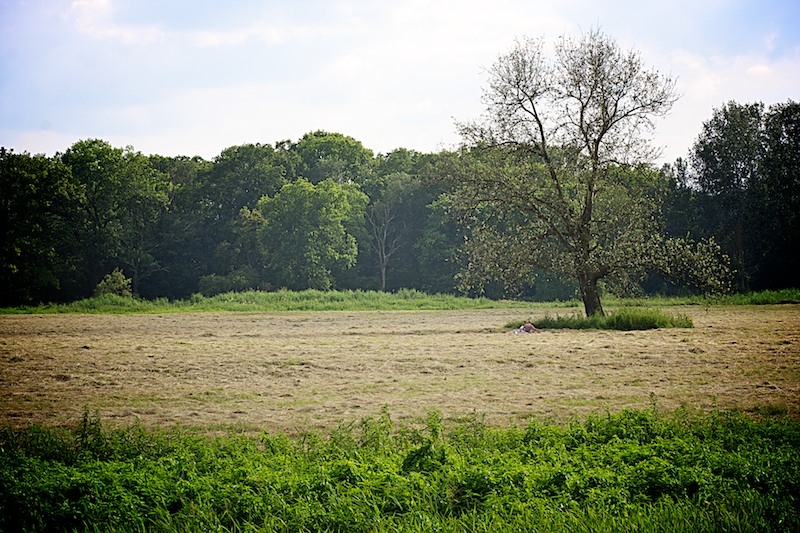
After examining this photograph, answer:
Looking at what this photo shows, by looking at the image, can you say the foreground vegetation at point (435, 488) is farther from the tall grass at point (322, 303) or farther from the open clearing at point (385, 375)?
the tall grass at point (322, 303)

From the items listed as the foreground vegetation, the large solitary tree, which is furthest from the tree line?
the foreground vegetation

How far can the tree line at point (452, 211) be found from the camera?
107 feet

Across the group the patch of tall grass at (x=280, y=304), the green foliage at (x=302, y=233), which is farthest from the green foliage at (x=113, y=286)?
the green foliage at (x=302, y=233)

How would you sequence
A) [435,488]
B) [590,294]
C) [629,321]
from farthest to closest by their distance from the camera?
[590,294] < [629,321] < [435,488]

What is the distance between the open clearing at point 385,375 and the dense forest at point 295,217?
3438 cm

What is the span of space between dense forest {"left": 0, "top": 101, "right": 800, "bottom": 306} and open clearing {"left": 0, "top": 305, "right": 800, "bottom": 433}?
34.4 m

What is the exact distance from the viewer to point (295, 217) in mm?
75875

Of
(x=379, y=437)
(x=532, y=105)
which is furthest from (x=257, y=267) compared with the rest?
(x=379, y=437)

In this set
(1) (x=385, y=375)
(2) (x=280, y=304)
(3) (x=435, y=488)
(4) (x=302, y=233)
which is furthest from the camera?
(4) (x=302, y=233)

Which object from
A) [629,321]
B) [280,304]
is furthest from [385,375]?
[280,304]

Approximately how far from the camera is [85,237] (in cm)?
7625

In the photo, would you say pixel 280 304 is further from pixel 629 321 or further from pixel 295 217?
pixel 629 321

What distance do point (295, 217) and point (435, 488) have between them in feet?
228

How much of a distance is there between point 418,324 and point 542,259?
22.2 feet
